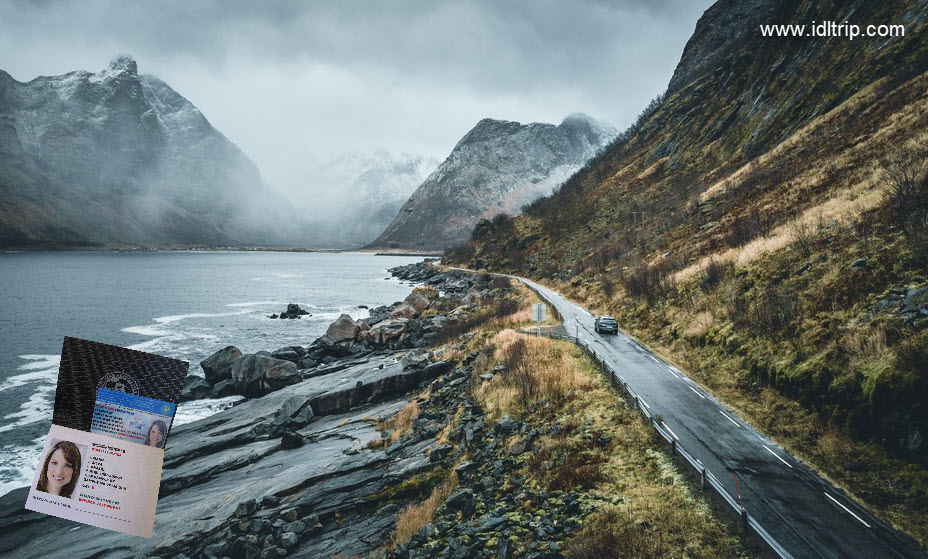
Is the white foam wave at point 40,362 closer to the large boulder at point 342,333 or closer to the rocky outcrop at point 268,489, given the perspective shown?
the large boulder at point 342,333

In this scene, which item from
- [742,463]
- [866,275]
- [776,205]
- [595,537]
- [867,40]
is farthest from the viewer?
[867,40]

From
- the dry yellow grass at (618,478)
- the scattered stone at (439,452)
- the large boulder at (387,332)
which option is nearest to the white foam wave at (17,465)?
the scattered stone at (439,452)

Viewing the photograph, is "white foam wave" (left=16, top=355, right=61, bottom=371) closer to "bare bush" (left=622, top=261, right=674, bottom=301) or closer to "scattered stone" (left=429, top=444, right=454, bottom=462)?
"scattered stone" (left=429, top=444, right=454, bottom=462)

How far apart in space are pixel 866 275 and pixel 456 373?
17.0 metres

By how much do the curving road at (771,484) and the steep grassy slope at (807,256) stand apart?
2.20ft

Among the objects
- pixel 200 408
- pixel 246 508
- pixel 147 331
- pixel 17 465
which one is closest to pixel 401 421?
pixel 246 508

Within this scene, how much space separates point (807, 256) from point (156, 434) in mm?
24010

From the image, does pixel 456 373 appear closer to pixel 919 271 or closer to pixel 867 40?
pixel 919 271

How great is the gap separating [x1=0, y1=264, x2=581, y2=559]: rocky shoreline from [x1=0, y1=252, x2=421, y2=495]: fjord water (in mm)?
7143

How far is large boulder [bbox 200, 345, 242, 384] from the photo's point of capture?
3022cm

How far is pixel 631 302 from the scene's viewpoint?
31.8m

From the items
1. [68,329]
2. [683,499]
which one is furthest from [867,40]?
[68,329]

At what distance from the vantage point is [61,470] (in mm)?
3586

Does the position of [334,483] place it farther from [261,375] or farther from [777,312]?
[777,312]
